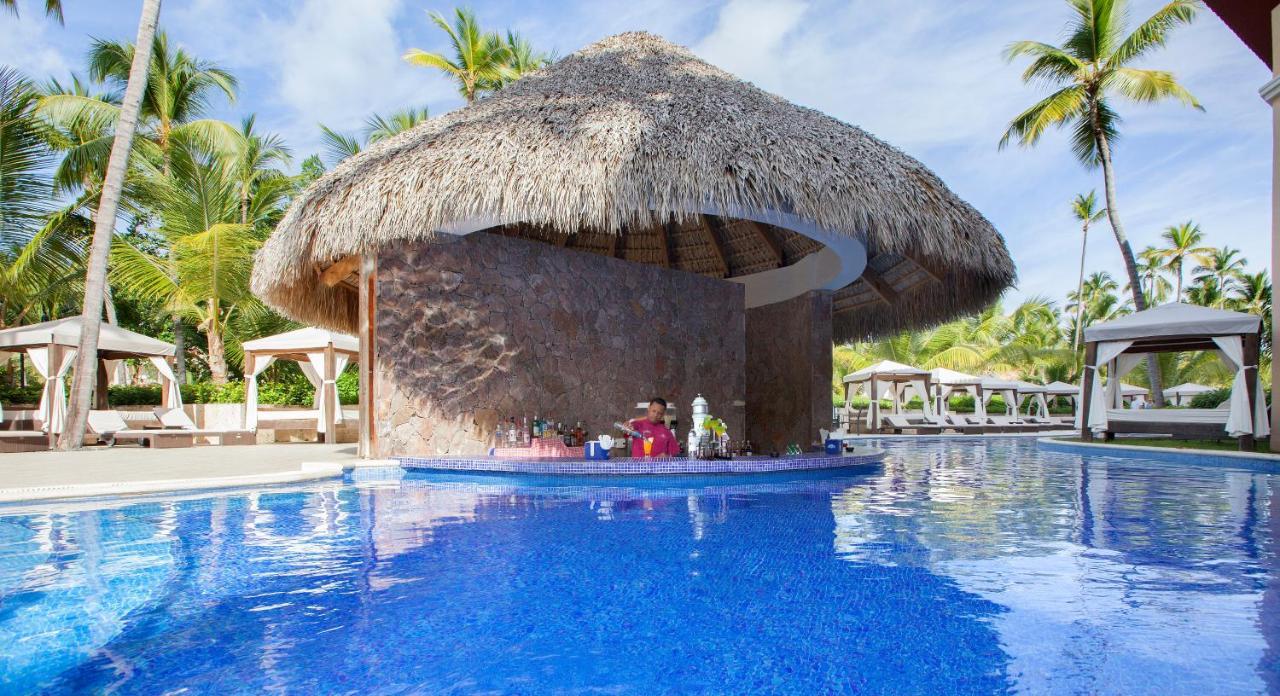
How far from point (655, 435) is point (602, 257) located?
10.0 feet

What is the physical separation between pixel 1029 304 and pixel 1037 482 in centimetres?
3830

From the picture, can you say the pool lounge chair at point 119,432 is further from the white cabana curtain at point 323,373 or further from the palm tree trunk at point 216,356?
the palm tree trunk at point 216,356

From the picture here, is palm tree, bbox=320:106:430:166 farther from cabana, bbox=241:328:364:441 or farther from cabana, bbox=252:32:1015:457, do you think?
cabana, bbox=252:32:1015:457

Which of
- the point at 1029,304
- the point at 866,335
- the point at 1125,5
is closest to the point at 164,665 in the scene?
the point at 866,335

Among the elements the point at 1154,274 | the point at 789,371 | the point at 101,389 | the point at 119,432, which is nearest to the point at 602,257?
the point at 789,371

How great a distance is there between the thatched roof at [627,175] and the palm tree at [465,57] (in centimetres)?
912

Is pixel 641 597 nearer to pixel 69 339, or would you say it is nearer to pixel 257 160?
pixel 69 339

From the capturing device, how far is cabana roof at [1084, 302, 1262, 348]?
10758mm

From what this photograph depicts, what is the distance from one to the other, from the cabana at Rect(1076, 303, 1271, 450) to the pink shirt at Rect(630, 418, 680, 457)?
326 inches

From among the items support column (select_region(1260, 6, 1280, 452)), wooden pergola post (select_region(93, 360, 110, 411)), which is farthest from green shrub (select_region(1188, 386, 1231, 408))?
wooden pergola post (select_region(93, 360, 110, 411))

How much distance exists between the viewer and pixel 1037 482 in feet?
24.6

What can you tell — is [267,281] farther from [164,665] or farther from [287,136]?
[287,136]

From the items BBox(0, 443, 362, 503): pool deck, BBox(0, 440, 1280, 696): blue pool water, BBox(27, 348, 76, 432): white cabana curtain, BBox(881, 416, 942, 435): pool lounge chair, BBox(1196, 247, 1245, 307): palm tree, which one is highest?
BBox(1196, 247, 1245, 307): palm tree

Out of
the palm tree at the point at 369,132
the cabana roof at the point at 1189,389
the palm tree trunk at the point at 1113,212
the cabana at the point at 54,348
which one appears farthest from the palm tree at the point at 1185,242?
the cabana at the point at 54,348
